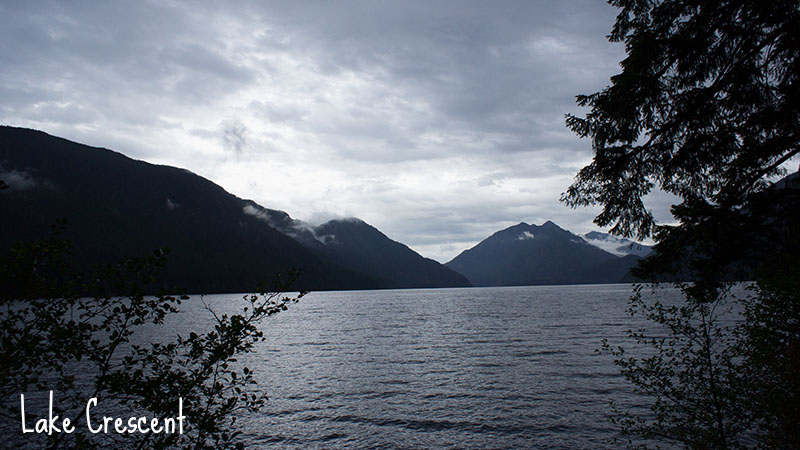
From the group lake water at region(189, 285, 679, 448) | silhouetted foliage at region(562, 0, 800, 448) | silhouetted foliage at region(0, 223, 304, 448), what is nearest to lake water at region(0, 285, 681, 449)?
lake water at region(189, 285, 679, 448)

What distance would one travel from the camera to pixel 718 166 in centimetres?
1141

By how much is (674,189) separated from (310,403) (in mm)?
23751

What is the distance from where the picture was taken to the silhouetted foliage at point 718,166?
10320 mm

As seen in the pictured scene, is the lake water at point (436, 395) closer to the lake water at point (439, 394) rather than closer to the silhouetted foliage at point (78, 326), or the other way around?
the lake water at point (439, 394)

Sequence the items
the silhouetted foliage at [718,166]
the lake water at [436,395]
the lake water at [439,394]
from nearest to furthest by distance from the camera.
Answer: the silhouetted foliage at [718,166] → the lake water at [436,395] → the lake water at [439,394]

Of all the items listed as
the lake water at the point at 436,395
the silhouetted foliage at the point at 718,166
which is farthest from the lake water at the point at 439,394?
the silhouetted foliage at the point at 718,166

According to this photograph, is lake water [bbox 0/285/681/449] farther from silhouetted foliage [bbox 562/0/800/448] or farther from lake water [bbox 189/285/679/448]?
silhouetted foliage [bbox 562/0/800/448]

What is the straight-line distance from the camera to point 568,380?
3070 centimetres

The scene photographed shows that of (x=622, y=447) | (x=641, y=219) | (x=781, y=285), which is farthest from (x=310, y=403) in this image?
(x=781, y=285)

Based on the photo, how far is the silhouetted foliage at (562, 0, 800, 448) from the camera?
10.3 metres

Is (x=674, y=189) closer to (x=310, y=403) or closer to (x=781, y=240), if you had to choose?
(x=781, y=240)

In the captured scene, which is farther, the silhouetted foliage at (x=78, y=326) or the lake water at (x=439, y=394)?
the lake water at (x=439, y=394)

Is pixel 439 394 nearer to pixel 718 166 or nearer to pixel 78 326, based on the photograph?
pixel 718 166

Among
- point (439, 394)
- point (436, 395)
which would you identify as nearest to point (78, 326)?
point (436, 395)
